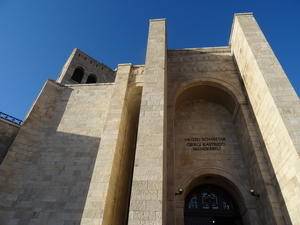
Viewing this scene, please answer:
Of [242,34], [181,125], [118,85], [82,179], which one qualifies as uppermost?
[242,34]

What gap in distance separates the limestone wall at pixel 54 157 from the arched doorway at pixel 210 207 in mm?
4051

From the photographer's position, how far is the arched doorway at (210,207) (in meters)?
7.62

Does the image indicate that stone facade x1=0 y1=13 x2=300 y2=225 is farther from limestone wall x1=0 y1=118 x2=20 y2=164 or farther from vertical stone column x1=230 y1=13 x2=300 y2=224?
limestone wall x1=0 y1=118 x2=20 y2=164

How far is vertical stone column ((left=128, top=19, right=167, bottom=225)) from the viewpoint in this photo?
407 centimetres

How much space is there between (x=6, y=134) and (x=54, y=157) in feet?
7.16

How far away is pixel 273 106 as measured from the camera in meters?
6.17

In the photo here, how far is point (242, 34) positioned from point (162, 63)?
402 centimetres

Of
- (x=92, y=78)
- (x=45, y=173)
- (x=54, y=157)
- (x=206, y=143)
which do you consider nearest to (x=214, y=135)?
(x=206, y=143)

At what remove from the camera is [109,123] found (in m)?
7.34

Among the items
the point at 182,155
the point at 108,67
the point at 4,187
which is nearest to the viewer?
the point at 4,187

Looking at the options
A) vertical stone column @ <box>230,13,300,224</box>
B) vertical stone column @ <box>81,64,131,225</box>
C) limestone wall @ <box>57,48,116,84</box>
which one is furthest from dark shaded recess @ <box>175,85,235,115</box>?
limestone wall @ <box>57,48,116,84</box>

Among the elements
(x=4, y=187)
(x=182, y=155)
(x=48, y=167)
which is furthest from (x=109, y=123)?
(x=4, y=187)

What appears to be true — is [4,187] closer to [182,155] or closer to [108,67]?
[182,155]

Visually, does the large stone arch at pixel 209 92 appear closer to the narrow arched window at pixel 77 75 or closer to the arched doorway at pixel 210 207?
the arched doorway at pixel 210 207
